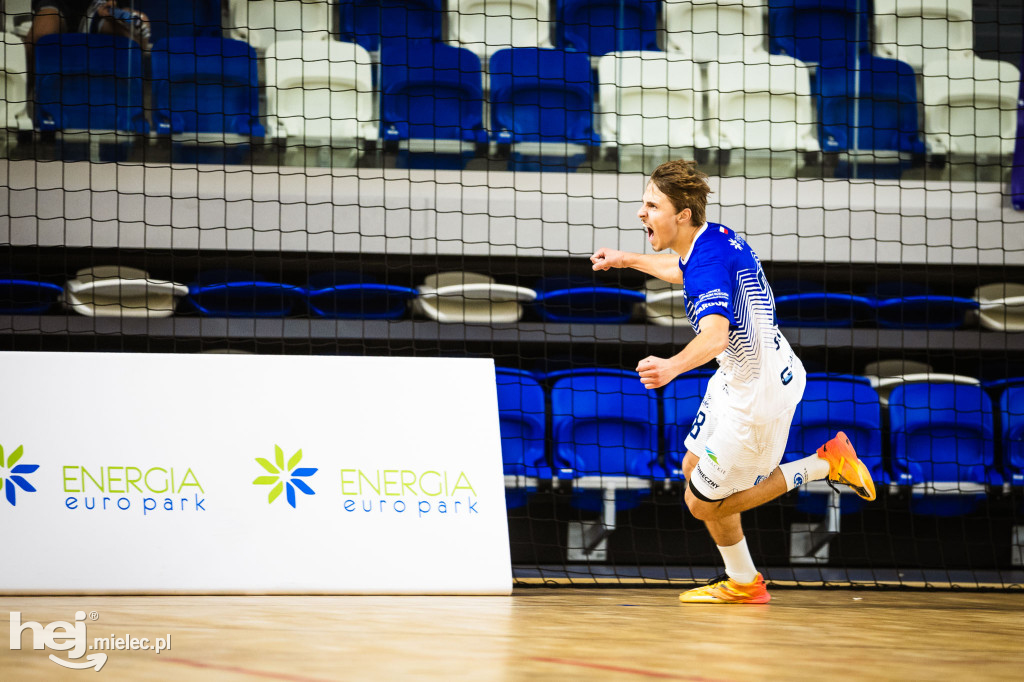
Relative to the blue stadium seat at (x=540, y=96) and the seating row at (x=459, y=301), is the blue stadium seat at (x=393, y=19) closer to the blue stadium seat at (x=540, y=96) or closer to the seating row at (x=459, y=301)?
the blue stadium seat at (x=540, y=96)

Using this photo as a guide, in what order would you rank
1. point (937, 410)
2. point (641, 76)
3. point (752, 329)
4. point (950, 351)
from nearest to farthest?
point (752, 329), point (937, 410), point (950, 351), point (641, 76)

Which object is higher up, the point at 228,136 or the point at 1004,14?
the point at 1004,14

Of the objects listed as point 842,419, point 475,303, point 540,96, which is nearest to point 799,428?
point 842,419

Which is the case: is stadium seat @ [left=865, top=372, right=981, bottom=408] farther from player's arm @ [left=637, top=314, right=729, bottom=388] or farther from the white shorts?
player's arm @ [left=637, top=314, right=729, bottom=388]

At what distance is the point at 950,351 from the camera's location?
5.10m

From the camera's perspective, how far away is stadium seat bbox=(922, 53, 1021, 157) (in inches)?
222

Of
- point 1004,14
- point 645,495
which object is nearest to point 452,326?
point 645,495

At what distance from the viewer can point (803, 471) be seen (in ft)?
9.61

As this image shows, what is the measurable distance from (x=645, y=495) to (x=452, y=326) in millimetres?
1382

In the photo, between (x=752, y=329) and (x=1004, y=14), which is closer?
(x=752, y=329)

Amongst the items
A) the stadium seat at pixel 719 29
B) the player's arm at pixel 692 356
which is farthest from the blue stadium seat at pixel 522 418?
the stadium seat at pixel 719 29

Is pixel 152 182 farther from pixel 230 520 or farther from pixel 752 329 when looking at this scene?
pixel 752 329

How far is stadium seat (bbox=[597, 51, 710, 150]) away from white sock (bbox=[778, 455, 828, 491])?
9.74ft

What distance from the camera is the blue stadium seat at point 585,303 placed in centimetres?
489
